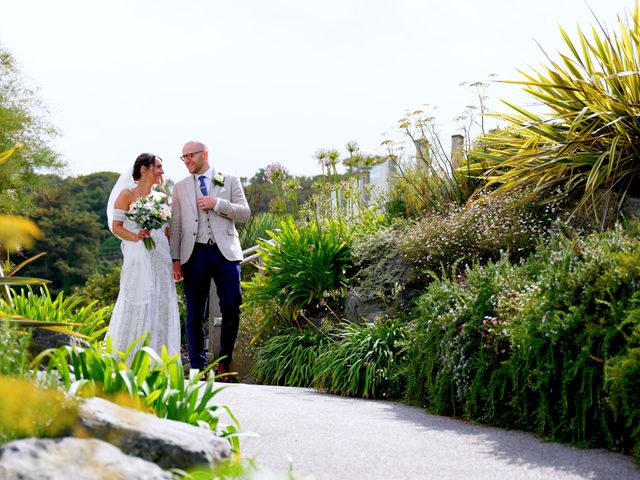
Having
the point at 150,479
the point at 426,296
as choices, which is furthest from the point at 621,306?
the point at 150,479

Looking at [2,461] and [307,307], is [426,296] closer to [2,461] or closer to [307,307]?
[307,307]

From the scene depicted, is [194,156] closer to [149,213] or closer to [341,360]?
[149,213]

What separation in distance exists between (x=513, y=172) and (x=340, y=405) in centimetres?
333

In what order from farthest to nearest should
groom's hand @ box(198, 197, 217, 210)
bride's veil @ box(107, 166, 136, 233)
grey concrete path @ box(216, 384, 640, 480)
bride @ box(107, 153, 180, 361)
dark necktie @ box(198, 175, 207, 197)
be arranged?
dark necktie @ box(198, 175, 207, 197), groom's hand @ box(198, 197, 217, 210), bride's veil @ box(107, 166, 136, 233), bride @ box(107, 153, 180, 361), grey concrete path @ box(216, 384, 640, 480)

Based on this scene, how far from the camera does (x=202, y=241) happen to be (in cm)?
759

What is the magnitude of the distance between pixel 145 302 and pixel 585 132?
4493 mm

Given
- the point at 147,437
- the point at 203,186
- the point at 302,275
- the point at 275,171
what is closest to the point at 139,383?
the point at 147,437

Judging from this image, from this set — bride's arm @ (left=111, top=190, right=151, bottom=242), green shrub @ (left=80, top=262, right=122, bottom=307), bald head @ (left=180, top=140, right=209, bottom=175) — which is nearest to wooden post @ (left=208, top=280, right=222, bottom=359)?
bald head @ (left=180, top=140, right=209, bottom=175)

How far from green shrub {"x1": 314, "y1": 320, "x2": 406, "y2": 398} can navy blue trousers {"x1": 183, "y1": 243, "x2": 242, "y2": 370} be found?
3.23 ft

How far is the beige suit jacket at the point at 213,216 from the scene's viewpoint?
759cm

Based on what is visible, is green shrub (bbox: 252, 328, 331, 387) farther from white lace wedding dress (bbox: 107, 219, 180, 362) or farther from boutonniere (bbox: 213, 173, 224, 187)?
boutonniere (bbox: 213, 173, 224, 187)

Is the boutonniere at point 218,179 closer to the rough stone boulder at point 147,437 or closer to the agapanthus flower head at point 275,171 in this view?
the agapanthus flower head at point 275,171

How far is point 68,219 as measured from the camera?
37.5 metres

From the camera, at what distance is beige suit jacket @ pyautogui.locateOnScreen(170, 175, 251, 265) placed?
299 inches
